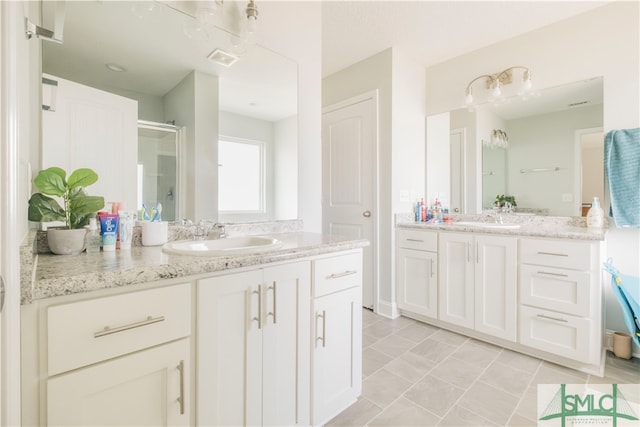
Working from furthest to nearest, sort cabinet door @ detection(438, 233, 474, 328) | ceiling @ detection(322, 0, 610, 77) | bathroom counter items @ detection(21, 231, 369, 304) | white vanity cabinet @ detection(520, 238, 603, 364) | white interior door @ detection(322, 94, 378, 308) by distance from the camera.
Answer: white interior door @ detection(322, 94, 378, 308) < cabinet door @ detection(438, 233, 474, 328) < ceiling @ detection(322, 0, 610, 77) < white vanity cabinet @ detection(520, 238, 603, 364) < bathroom counter items @ detection(21, 231, 369, 304)

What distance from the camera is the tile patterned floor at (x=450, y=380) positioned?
1.44 metres

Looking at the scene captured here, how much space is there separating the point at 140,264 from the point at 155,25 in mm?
1177

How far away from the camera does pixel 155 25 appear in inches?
53.7

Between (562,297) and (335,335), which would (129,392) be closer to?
(335,335)

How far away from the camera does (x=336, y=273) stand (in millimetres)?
1332

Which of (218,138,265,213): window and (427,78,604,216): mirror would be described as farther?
(427,78,604,216): mirror

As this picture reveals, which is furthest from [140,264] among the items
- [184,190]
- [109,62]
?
[109,62]

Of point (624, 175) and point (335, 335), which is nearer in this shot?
point (335, 335)

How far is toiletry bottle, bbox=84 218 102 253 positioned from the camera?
1.10m

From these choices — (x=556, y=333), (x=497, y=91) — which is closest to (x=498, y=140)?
(x=497, y=91)

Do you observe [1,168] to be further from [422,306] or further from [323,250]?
[422,306]

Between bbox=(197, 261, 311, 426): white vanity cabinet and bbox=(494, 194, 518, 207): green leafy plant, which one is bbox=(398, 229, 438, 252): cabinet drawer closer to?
bbox=(494, 194, 518, 207): green leafy plant

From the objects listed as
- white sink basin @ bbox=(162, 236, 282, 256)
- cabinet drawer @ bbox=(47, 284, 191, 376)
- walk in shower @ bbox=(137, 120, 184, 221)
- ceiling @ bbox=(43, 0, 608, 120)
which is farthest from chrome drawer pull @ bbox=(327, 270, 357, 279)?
ceiling @ bbox=(43, 0, 608, 120)

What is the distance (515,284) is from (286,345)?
1726mm
